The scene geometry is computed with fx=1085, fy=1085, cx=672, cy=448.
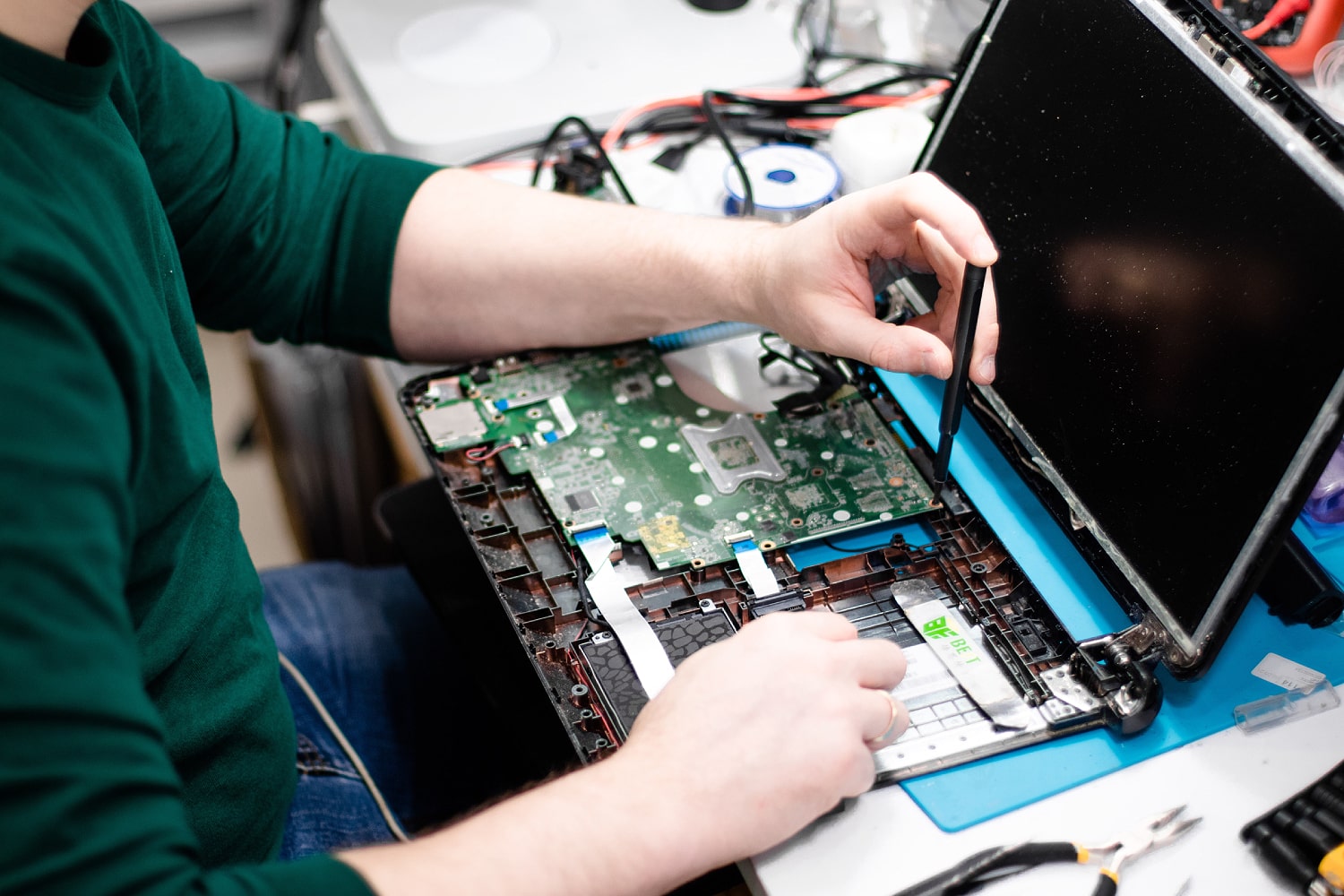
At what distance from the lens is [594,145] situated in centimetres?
127

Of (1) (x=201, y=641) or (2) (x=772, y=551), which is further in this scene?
(2) (x=772, y=551)

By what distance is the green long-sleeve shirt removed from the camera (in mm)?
537

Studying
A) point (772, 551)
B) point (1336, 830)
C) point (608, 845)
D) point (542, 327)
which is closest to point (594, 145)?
point (542, 327)

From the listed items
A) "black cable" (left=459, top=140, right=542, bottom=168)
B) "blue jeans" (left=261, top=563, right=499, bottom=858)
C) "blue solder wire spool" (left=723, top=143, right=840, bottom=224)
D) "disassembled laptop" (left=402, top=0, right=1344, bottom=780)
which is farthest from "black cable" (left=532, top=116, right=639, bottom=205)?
"blue jeans" (left=261, top=563, right=499, bottom=858)

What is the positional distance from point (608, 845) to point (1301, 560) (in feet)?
1.90

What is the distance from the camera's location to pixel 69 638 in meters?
0.54

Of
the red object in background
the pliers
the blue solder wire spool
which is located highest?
the red object in background

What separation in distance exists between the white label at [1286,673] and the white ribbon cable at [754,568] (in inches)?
15.1

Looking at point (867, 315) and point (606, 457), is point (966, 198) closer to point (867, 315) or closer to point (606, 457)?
point (867, 315)

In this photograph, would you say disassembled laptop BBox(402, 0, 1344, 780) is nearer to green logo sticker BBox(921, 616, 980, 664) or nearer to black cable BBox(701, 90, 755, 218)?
green logo sticker BBox(921, 616, 980, 664)

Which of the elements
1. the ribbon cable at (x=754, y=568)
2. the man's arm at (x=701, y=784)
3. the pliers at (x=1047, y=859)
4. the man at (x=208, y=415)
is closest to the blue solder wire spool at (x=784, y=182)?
the man at (x=208, y=415)

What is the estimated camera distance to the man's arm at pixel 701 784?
2.19 ft

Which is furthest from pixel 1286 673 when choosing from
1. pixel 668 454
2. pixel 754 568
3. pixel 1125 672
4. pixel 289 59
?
pixel 289 59

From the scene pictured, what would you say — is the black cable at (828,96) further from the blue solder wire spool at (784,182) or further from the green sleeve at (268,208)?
the green sleeve at (268,208)
